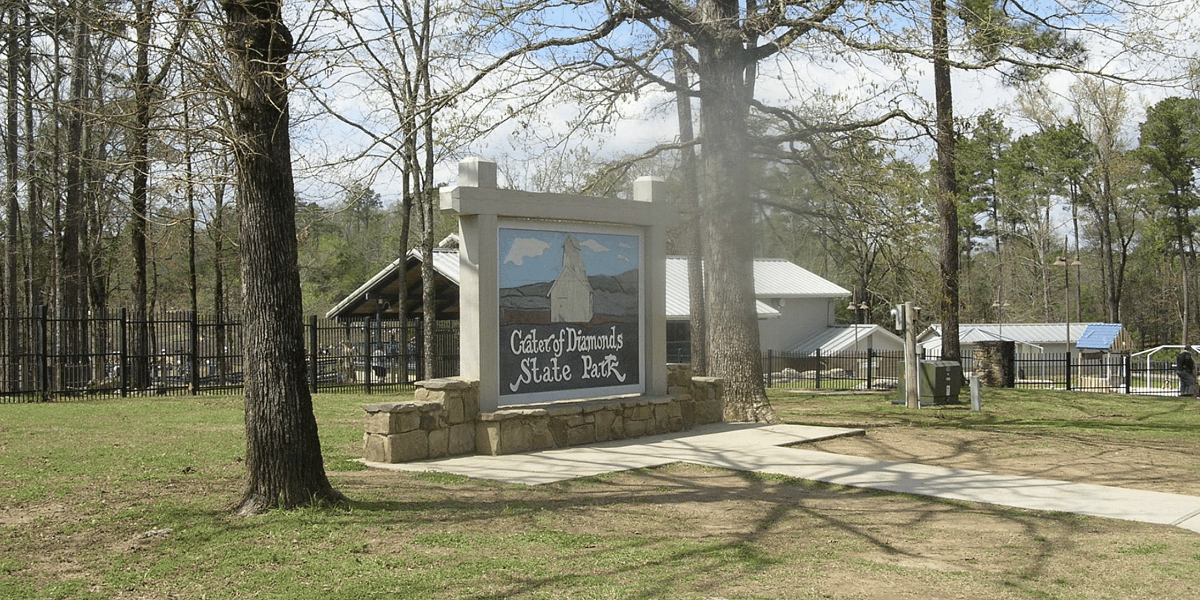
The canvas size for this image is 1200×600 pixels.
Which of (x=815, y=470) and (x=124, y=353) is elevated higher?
(x=124, y=353)

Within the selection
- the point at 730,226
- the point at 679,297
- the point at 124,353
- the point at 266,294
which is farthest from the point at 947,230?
the point at 266,294

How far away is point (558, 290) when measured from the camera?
12578mm

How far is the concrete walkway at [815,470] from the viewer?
8805 millimetres

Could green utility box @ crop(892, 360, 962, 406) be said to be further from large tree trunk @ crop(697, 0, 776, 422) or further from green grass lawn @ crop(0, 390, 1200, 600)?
green grass lawn @ crop(0, 390, 1200, 600)

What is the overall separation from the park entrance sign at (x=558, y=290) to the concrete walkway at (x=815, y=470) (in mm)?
896

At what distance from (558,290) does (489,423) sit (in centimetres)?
196

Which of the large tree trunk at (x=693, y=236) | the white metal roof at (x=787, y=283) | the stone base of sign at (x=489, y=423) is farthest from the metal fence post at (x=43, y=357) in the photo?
the white metal roof at (x=787, y=283)

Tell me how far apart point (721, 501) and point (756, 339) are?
7.13 m

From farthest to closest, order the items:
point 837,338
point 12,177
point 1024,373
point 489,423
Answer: point 837,338
point 1024,373
point 12,177
point 489,423

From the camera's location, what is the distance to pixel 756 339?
1577cm

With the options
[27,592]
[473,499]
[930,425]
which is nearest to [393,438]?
[473,499]

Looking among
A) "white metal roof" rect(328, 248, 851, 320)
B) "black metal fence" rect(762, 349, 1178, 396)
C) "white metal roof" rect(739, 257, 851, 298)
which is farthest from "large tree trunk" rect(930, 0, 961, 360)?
"white metal roof" rect(739, 257, 851, 298)

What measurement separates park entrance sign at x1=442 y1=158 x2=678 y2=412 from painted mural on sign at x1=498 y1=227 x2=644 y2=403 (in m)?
0.01

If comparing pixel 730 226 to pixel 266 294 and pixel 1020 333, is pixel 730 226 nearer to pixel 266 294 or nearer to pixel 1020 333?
pixel 266 294
